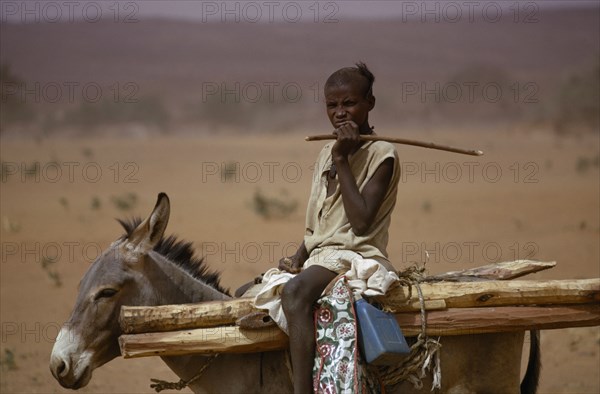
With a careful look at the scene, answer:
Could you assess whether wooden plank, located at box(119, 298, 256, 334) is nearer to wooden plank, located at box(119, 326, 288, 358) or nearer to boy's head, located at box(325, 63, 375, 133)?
wooden plank, located at box(119, 326, 288, 358)

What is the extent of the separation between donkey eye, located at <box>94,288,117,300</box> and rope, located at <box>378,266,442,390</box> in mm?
1571

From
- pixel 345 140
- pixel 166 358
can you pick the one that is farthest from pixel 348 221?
Result: pixel 166 358

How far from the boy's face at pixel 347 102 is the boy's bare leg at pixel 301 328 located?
992mm

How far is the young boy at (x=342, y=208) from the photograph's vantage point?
4496mm

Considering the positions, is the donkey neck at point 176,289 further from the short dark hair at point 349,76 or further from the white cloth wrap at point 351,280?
the short dark hair at point 349,76

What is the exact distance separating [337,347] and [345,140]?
1.15 m

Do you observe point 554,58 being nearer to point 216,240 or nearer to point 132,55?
point 132,55

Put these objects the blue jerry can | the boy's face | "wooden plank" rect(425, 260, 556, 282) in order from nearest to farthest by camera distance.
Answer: the blue jerry can < the boy's face < "wooden plank" rect(425, 260, 556, 282)

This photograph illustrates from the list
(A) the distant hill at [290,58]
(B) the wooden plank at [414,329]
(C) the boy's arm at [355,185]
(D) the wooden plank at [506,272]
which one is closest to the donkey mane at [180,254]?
(B) the wooden plank at [414,329]

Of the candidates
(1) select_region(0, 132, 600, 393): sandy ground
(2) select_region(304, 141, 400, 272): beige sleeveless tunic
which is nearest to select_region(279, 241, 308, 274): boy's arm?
(2) select_region(304, 141, 400, 272): beige sleeveless tunic

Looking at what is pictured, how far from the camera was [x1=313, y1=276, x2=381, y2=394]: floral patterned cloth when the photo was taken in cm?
447

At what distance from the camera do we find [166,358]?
194 inches

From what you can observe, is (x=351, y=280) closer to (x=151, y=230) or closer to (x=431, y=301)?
(x=431, y=301)

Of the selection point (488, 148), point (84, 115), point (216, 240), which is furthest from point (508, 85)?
point (216, 240)
